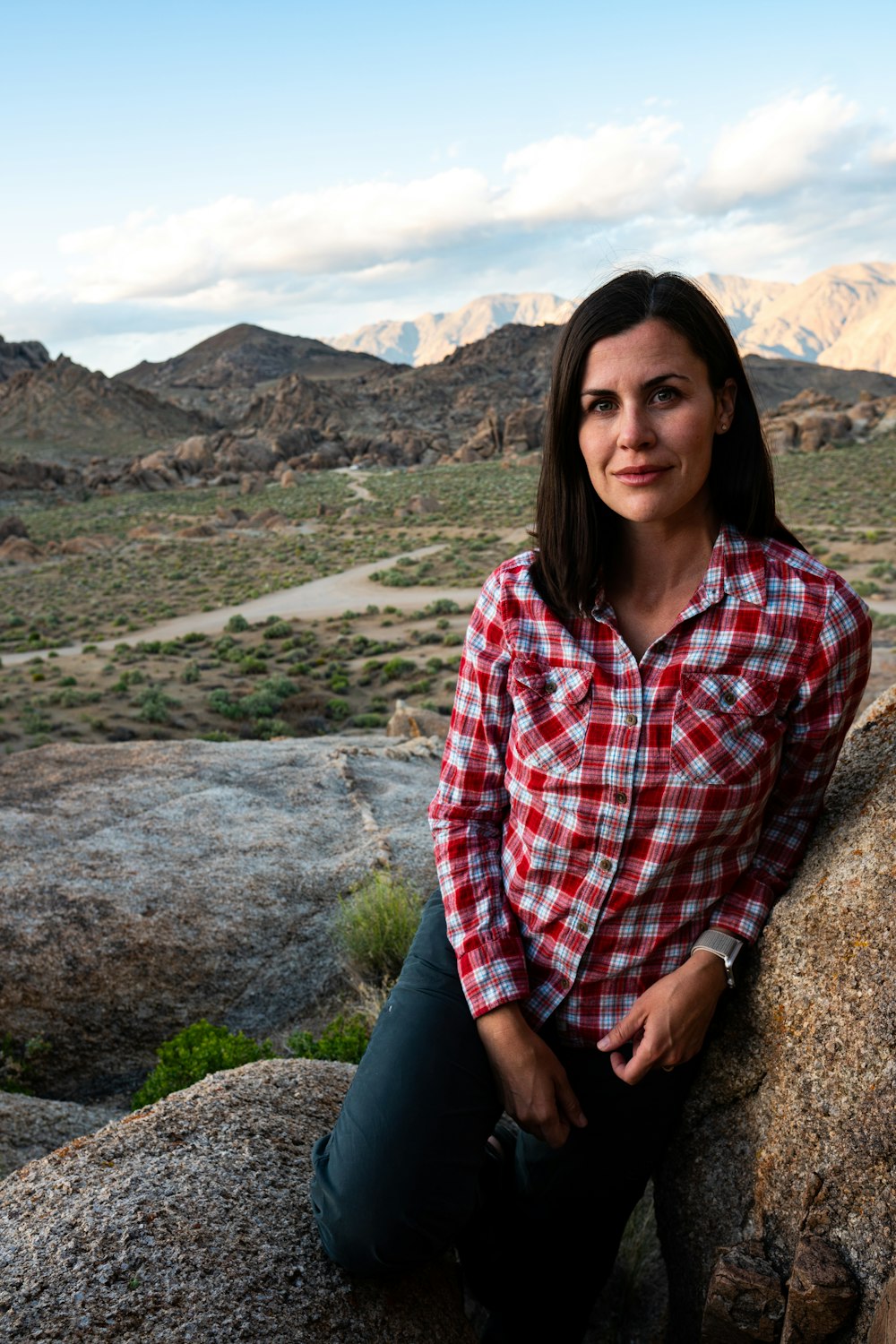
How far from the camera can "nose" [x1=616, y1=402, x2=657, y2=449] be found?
80.7 inches

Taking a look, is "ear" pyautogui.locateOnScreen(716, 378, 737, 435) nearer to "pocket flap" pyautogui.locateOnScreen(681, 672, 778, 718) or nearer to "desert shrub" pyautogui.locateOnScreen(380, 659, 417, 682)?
"pocket flap" pyautogui.locateOnScreen(681, 672, 778, 718)

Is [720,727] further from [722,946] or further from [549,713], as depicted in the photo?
[722,946]

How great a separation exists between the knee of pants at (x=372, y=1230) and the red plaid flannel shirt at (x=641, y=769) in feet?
1.39

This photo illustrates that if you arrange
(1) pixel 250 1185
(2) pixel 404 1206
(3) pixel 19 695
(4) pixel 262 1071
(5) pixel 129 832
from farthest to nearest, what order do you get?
1. (3) pixel 19 695
2. (5) pixel 129 832
3. (4) pixel 262 1071
4. (1) pixel 250 1185
5. (2) pixel 404 1206

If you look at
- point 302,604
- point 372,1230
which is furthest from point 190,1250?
point 302,604

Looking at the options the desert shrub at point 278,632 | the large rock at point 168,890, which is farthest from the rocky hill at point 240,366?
the large rock at point 168,890

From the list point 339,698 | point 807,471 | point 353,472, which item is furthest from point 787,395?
point 339,698

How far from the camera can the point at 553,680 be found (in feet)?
7.28

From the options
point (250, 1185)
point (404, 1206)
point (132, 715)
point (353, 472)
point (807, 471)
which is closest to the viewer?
point (404, 1206)

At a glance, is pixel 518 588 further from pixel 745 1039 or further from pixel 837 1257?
pixel 837 1257

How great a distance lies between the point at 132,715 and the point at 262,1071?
1075 centimetres

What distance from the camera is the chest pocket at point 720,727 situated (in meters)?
2.05

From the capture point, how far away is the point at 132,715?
12852 millimetres

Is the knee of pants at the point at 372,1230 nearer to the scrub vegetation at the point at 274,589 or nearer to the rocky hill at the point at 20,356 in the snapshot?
the scrub vegetation at the point at 274,589
